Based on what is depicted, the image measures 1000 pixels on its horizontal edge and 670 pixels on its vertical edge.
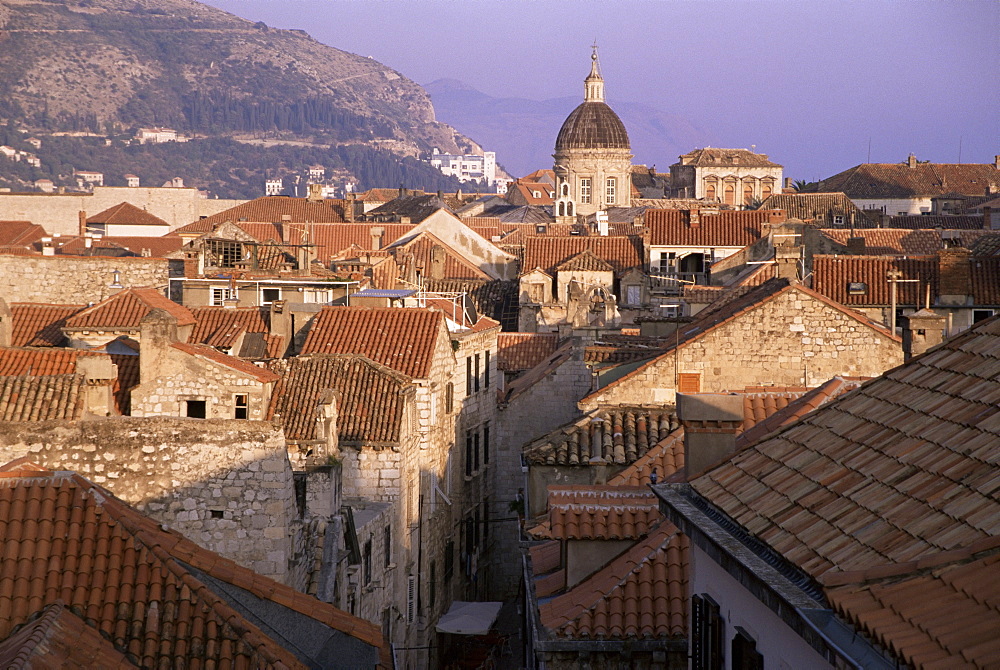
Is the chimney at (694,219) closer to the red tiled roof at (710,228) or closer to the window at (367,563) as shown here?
the red tiled roof at (710,228)

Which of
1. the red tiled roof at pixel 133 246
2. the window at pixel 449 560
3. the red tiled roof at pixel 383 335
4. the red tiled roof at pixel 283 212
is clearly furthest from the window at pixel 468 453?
the red tiled roof at pixel 283 212

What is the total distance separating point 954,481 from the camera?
27.3 ft

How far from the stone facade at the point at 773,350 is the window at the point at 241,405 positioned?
6464mm

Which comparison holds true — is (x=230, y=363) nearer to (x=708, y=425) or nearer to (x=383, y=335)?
(x=383, y=335)

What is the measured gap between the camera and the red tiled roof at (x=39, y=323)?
1314 inches

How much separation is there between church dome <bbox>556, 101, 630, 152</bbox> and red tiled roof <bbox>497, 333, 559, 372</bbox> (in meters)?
83.3

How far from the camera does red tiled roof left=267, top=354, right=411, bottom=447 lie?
88.3 ft

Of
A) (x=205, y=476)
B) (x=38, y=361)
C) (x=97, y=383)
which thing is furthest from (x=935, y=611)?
(x=38, y=361)

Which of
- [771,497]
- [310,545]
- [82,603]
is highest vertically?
[771,497]

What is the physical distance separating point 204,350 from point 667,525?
12.0 meters

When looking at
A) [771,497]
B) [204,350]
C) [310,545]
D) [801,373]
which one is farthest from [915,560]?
[204,350]

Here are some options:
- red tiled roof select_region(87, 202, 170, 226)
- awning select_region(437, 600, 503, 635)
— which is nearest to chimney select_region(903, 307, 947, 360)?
awning select_region(437, 600, 503, 635)

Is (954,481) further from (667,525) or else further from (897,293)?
(897,293)

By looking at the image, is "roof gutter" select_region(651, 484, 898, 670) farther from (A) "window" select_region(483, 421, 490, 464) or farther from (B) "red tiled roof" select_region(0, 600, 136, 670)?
(A) "window" select_region(483, 421, 490, 464)
